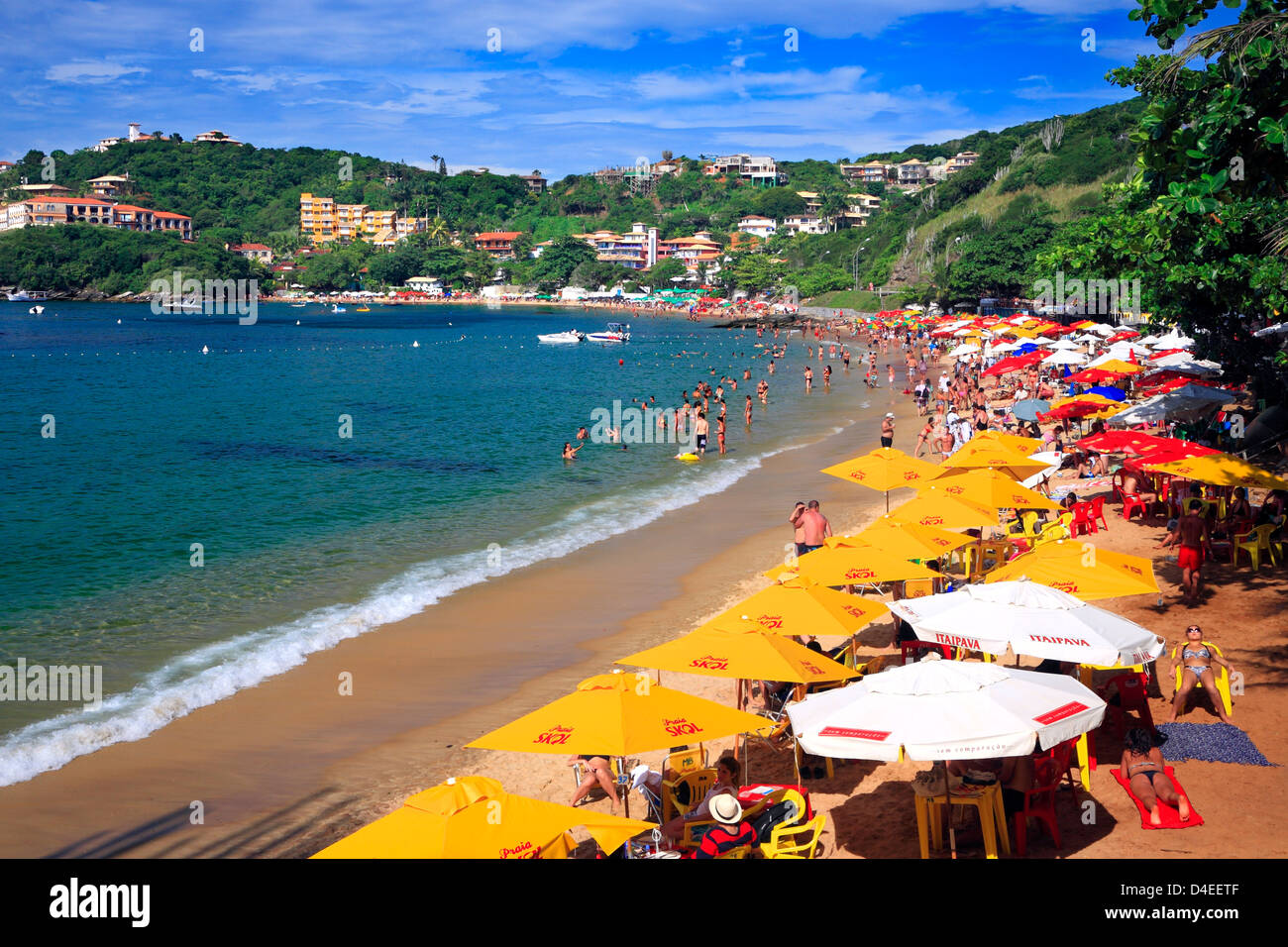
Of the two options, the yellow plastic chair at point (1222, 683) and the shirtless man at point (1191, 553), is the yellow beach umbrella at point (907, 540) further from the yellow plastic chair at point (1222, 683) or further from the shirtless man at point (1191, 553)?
the yellow plastic chair at point (1222, 683)

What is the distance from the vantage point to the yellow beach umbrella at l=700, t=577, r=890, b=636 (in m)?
9.16

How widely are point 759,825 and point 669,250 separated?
186194 millimetres

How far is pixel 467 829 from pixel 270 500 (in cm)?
2025

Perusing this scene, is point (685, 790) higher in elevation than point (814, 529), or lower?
lower

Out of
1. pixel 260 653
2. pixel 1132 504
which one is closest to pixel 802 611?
pixel 260 653

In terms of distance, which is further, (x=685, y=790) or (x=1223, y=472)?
(x=1223, y=472)

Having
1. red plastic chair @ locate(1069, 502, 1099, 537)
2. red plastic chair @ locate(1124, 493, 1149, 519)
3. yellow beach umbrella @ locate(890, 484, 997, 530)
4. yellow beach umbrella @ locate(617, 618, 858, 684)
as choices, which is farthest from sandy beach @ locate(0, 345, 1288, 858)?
yellow beach umbrella @ locate(890, 484, 997, 530)

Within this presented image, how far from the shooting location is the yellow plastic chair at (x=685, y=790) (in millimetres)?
8148

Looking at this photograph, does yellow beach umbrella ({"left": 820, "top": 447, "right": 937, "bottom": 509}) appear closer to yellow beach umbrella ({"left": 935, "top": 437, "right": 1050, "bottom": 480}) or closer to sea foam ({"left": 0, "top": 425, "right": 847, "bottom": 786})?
yellow beach umbrella ({"left": 935, "top": 437, "right": 1050, "bottom": 480})

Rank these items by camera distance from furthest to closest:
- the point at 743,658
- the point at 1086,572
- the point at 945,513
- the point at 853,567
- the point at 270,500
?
the point at 270,500, the point at 945,513, the point at 853,567, the point at 1086,572, the point at 743,658

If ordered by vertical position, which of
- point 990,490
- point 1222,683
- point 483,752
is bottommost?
point 483,752

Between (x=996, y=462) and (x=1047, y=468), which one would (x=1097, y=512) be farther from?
(x=996, y=462)

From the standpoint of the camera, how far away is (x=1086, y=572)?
9531 mm
